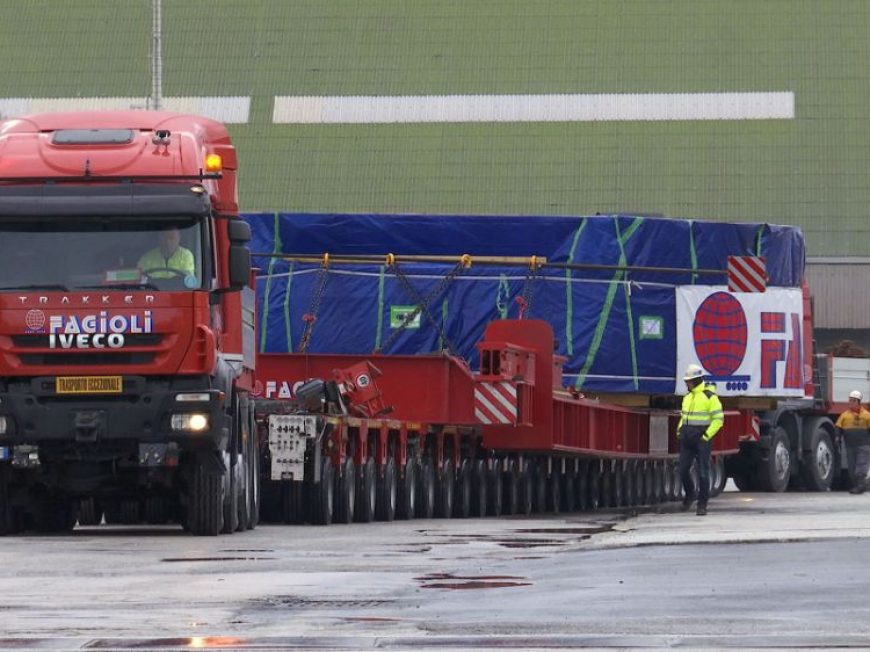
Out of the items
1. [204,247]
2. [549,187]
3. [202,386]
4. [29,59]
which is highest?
[29,59]

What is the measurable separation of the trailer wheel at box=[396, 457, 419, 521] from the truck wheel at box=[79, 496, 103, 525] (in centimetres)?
362

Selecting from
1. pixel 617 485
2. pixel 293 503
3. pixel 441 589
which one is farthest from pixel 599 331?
pixel 441 589

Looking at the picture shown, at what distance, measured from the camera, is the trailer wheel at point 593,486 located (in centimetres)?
3262

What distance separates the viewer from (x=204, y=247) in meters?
19.5

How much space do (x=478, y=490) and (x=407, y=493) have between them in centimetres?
238

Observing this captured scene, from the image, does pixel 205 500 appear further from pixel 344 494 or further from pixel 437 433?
pixel 437 433

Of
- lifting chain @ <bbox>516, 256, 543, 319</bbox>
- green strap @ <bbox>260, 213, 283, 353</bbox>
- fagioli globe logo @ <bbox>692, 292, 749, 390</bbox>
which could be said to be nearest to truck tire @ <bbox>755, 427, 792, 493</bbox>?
fagioli globe logo @ <bbox>692, 292, 749, 390</bbox>

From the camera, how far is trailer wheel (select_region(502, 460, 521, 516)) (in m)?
29.5

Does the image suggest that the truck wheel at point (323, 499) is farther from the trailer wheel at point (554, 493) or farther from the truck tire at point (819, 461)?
the truck tire at point (819, 461)

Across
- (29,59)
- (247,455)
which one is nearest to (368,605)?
(247,455)

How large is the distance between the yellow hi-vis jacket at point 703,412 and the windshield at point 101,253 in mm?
9295

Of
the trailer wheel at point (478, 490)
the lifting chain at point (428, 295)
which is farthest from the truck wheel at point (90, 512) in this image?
the lifting chain at point (428, 295)

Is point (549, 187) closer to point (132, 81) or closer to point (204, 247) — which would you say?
point (132, 81)

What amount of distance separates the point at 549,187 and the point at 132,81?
1121 centimetres
